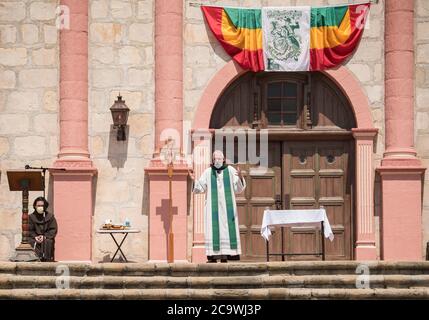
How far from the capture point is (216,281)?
604 inches

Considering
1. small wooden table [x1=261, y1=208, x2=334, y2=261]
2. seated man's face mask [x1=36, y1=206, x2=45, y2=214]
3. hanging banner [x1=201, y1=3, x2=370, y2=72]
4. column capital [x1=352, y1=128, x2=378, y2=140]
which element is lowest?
small wooden table [x1=261, y1=208, x2=334, y2=261]

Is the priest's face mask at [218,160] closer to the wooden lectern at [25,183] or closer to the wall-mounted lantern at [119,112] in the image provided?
the wall-mounted lantern at [119,112]

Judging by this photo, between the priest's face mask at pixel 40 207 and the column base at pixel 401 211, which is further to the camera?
the column base at pixel 401 211

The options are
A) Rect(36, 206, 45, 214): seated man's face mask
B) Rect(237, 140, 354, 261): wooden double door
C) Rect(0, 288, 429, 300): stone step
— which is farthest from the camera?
Rect(237, 140, 354, 261): wooden double door

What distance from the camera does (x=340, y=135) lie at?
Answer: 20094mm

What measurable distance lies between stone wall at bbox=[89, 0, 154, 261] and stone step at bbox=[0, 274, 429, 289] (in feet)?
14.1

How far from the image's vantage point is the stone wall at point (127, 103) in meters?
19.8

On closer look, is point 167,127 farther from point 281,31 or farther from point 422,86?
point 422,86

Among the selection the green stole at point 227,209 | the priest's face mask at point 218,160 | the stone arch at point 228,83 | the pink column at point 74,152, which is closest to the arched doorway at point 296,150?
the stone arch at point 228,83

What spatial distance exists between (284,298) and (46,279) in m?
3.09

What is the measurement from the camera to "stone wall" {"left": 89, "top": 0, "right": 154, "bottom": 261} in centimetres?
1980

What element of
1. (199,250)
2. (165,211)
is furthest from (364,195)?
(165,211)

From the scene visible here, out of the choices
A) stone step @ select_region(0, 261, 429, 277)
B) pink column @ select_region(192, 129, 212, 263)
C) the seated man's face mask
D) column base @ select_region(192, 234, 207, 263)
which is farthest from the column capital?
the seated man's face mask

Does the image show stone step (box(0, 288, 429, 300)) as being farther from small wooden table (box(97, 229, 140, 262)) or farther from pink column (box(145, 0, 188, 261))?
pink column (box(145, 0, 188, 261))
